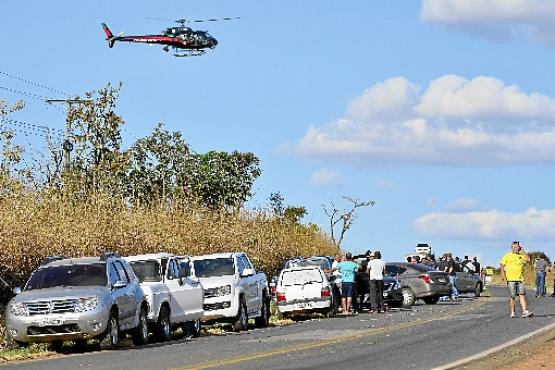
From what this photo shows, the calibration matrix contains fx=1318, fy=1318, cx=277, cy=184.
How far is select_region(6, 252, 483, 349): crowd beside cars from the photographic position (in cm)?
2488

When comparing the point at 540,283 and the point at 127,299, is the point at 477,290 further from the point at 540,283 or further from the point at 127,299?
the point at 127,299

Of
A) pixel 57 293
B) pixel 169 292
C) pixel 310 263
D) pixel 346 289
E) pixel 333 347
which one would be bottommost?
pixel 333 347

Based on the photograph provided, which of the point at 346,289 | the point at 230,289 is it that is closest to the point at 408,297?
the point at 346,289

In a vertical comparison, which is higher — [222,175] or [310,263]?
[222,175]

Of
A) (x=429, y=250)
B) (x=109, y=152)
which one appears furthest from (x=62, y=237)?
(x=429, y=250)

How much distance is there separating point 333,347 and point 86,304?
4.77 meters

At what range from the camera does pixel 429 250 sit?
90.4 m

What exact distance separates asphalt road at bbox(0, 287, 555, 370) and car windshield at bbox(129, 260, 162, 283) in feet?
6.20

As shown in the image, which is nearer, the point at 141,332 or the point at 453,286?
the point at 141,332

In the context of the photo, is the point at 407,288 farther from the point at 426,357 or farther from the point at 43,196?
the point at 426,357

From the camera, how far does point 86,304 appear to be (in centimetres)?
2495

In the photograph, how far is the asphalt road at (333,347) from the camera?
20.5 m

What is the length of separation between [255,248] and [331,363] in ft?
107

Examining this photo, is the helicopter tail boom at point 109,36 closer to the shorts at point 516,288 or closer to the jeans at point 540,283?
the jeans at point 540,283
